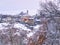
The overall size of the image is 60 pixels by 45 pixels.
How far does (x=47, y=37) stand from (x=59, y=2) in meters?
0.51

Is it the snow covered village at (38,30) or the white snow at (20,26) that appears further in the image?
the white snow at (20,26)

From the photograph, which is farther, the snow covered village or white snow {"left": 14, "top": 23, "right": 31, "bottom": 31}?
white snow {"left": 14, "top": 23, "right": 31, "bottom": 31}

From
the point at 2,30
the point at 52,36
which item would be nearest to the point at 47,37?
the point at 52,36

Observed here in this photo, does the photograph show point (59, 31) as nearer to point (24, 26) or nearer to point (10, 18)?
point (24, 26)

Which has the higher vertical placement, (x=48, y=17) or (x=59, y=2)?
(x=59, y=2)

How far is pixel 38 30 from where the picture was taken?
1918 mm

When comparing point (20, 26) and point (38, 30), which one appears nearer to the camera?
point (38, 30)

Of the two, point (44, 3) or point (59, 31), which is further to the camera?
point (44, 3)

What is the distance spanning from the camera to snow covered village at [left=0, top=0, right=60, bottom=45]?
185 centimetres

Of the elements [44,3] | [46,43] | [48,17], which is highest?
[44,3]

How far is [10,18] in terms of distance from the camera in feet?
7.40

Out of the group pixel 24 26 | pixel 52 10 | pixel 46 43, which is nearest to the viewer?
pixel 46 43

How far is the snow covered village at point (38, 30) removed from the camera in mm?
1853

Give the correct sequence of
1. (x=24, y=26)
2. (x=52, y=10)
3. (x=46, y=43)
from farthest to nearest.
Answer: (x=24, y=26) < (x=52, y=10) < (x=46, y=43)
